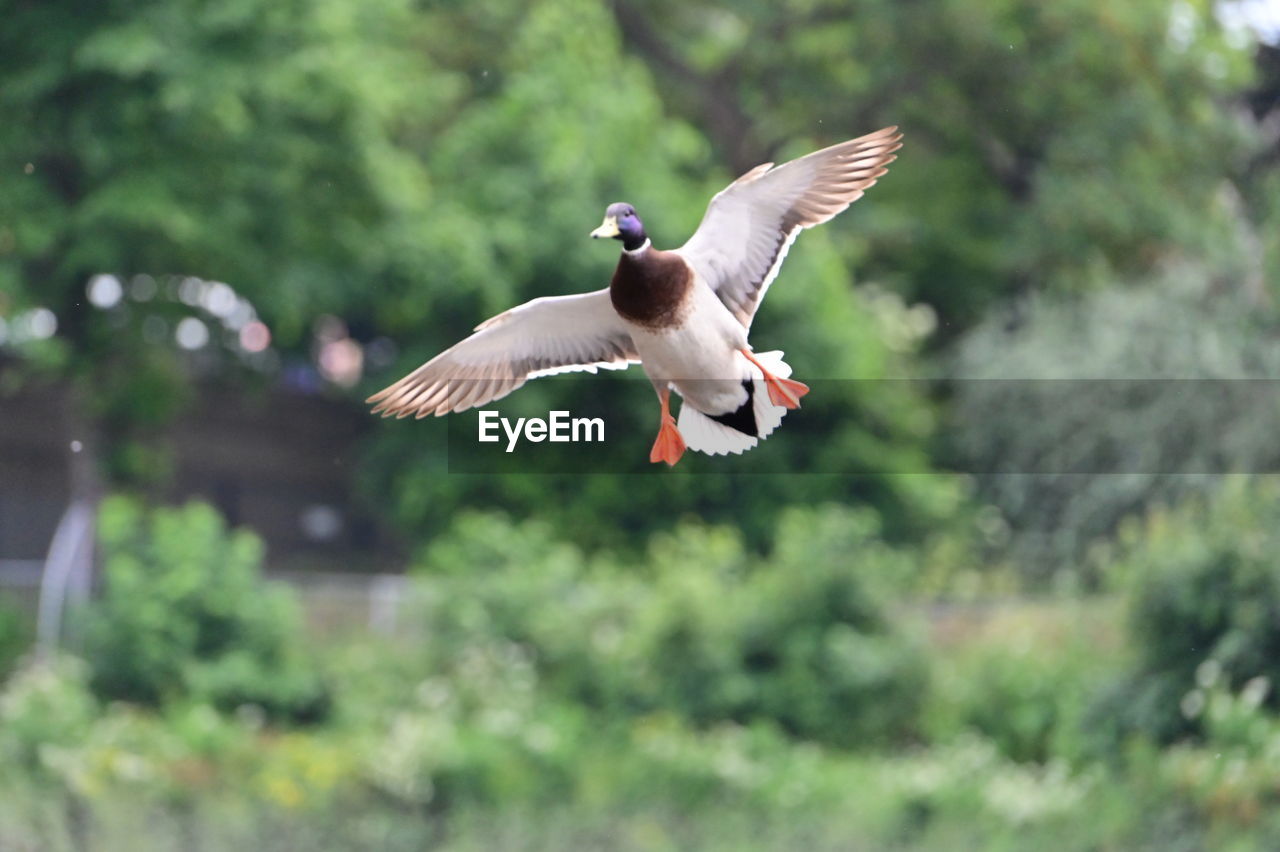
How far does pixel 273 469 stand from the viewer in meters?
22.0

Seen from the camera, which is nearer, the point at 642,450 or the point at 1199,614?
the point at 1199,614

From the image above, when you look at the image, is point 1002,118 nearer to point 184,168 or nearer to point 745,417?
point 184,168

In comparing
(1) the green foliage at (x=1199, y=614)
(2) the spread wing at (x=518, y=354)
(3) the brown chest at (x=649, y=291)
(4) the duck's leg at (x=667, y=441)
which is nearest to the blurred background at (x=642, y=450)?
A: (1) the green foliage at (x=1199, y=614)

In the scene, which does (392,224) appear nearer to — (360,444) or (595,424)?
(360,444)

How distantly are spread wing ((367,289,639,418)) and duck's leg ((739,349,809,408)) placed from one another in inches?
7.1

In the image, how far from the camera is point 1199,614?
9.63 m

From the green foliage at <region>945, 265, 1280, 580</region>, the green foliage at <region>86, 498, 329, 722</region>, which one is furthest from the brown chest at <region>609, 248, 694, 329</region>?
Result: the green foliage at <region>945, 265, 1280, 580</region>

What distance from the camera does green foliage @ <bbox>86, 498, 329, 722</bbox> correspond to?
11.6m

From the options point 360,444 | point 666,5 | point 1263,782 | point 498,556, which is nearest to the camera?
point 1263,782

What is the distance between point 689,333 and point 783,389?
14 centimetres

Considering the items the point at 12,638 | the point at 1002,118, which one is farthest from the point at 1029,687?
the point at 1002,118

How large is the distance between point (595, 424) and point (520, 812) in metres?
8.90

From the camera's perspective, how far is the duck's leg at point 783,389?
6.26 feet

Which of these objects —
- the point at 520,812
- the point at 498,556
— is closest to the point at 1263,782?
the point at 520,812
